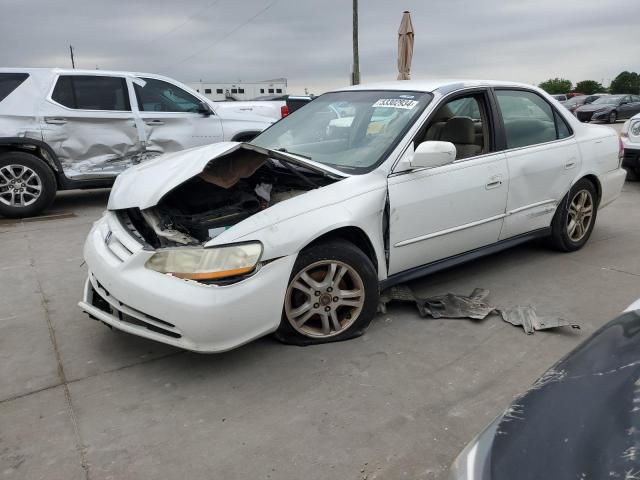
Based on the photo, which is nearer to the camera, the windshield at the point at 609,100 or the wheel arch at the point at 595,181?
the wheel arch at the point at 595,181

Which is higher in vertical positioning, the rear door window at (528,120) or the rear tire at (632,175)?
the rear door window at (528,120)

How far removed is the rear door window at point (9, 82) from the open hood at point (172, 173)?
4049 mm

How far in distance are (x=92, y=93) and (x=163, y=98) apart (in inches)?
36.2

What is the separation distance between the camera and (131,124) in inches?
272

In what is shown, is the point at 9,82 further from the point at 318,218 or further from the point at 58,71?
the point at 318,218

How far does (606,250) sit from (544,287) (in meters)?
1.38

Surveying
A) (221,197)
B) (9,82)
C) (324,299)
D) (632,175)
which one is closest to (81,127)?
(9,82)

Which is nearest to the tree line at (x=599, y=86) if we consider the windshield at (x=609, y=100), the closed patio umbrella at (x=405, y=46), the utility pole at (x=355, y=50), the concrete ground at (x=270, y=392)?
the windshield at (x=609, y=100)

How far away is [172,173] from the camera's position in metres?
3.08

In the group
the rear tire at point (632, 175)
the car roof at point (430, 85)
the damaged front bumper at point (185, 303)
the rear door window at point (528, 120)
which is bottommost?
the rear tire at point (632, 175)

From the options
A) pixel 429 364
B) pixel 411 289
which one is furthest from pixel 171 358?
pixel 411 289

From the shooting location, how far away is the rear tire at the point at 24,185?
6.32 meters

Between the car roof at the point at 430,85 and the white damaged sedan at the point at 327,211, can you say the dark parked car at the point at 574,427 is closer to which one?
the white damaged sedan at the point at 327,211

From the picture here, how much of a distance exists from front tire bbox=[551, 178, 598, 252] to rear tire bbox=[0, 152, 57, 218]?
5.89 m
